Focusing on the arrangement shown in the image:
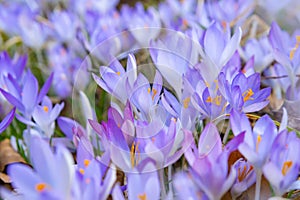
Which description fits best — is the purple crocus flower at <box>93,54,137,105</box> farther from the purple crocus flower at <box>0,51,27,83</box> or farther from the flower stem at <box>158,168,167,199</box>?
the purple crocus flower at <box>0,51,27,83</box>

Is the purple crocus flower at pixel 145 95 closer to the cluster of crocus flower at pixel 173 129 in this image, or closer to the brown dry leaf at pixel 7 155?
the cluster of crocus flower at pixel 173 129

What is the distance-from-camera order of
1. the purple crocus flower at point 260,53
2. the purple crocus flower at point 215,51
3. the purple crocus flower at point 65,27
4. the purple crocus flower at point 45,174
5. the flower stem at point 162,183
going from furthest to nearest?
1. the purple crocus flower at point 65,27
2. the purple crocus flower at point 260,53
3. the purple crocus flower at point 215,51
4. the flower stem at point 162,183
5. the purple crocus flower at point 45,174

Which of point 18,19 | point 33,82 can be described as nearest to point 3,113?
point 33,82

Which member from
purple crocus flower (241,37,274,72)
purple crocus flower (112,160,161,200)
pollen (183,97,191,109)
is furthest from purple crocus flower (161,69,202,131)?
purple crocus flower (241,37,274,72)

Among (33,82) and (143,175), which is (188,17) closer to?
(33,82)

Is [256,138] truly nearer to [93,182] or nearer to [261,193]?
[261,193]

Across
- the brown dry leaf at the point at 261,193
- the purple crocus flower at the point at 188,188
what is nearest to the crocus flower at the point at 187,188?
the purple crocus flower at the point at 188,188
